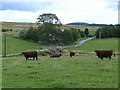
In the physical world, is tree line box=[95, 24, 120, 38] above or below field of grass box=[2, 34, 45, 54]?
above

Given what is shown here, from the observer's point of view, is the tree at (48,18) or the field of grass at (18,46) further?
the tree at (48,18)

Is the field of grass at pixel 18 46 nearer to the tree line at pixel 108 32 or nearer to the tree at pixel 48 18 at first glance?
the tree at pixel 48 18

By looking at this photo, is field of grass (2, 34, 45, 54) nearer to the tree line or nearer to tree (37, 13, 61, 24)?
tree (37, 13, 61, 24)

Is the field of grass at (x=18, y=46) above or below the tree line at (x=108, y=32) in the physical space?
below

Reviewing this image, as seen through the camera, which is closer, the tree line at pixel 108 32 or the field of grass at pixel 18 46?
the field of grass at pixel 18 46

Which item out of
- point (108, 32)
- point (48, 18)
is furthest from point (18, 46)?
point (108, 32)

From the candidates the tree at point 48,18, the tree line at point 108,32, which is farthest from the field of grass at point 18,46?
the tree line at point 108,32

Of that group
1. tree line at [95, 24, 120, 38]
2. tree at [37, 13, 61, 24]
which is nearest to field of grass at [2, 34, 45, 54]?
tree at [37, 13, 61, 24]

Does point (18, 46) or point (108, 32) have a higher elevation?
point (108, 32)

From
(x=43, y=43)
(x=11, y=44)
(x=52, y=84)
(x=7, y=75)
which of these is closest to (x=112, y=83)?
(x=52, y=84)

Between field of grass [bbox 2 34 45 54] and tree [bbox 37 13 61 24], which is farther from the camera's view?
tree [bbox 37 13 61 24]

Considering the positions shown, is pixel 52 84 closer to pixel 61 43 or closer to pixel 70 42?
pixel 61 43

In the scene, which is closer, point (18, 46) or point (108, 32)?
point (18, 46)

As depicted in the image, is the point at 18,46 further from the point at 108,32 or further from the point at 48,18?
the point at 108,32
